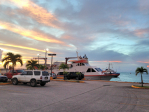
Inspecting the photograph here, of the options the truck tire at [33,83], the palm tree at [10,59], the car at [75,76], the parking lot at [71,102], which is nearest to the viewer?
the parking lot at [71,102]

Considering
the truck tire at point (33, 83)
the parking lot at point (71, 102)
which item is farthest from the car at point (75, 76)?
the parking lot at point (71, 102)

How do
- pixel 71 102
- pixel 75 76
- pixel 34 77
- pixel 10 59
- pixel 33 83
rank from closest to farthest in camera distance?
1. pixel 71 102
2. pixel 33 83
3. pixel 34 77
4. pixel 10 59
5. pixel 75 76

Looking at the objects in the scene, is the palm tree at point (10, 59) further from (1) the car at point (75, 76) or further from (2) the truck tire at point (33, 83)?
(1) the car at point (75, 76)

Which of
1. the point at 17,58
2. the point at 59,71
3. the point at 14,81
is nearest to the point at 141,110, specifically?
the point at 14,81

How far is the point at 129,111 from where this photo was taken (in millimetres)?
6172

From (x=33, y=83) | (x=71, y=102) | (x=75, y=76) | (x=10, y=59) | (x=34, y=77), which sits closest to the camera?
(x=71, y=102)

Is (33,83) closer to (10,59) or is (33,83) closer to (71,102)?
(71,102)

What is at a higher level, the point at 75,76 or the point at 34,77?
the point at 34,77

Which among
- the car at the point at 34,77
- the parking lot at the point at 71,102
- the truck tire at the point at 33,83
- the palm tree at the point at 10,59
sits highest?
the palm tree at the point at 10,59

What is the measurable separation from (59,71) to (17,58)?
21297 mm

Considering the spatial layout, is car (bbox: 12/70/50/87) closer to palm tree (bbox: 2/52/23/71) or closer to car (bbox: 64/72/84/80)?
palm tree (bbox: 2/52/23/71)

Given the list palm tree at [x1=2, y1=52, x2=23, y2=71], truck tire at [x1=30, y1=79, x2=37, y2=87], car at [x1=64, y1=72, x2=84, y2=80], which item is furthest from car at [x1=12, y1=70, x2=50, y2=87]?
car at [x1=64, y1=72, x2=84, y2=80]

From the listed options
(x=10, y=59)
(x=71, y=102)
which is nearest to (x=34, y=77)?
(x=71, y=102)

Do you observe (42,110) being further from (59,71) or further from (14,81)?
(59,71)
